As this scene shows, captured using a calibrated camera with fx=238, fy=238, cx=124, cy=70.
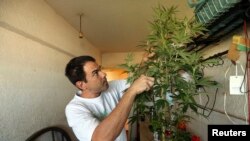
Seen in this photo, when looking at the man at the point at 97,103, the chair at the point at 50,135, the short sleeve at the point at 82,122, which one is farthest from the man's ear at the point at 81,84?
the chair at the point at 50,135

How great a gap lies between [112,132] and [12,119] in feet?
3.69

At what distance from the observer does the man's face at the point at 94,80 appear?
5.30ft

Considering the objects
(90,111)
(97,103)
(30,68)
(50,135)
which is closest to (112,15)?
(30,68)

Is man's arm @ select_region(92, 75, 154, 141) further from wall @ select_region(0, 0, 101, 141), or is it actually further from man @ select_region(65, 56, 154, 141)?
wall @ select_region(0, 0, 101, 141)


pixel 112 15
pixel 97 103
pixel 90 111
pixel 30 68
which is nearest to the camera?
pixel 90 111

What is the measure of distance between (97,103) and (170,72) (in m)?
0.69

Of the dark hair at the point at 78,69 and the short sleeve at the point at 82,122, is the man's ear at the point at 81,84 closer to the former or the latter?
the dark hair at the point at 78,69

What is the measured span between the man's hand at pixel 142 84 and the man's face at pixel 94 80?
0.51 m

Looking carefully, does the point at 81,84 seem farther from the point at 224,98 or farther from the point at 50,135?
the point at 50,135

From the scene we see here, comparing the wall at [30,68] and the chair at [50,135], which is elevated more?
the wall at [30,68]

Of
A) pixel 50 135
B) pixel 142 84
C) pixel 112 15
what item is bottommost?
pixel 50 135

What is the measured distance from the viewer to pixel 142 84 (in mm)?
1124

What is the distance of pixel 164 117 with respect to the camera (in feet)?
4.00

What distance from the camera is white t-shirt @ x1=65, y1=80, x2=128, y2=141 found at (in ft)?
4.40
